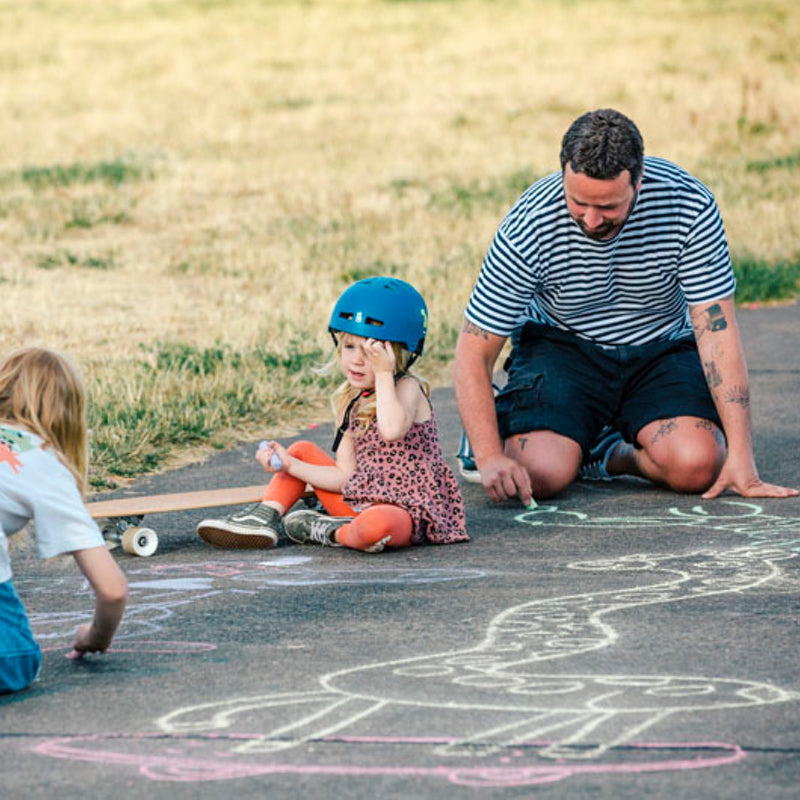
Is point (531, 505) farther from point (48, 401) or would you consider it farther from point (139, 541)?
point (48, 401)

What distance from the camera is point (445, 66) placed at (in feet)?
95.9

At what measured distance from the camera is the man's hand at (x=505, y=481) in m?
5.68

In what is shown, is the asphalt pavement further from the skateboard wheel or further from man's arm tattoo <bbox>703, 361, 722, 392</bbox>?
man's arm tattoo <bbox>703, 361, 722, 392</bbox>

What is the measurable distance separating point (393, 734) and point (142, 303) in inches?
332

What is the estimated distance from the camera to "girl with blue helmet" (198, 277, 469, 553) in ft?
16.8

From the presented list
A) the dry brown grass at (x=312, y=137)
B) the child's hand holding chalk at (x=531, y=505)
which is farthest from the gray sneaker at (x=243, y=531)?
the dry brown grass at (x=312, y=137)

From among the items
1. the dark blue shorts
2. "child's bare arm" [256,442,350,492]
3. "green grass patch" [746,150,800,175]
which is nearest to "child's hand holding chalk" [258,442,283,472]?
"child's bare arm" [256,442,350,492]

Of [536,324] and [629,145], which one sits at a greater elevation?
[629,145]

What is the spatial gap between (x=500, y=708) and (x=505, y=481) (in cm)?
220

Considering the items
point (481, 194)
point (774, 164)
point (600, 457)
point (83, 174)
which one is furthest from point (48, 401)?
point (774, 164)

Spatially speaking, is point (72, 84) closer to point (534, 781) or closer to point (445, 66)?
point (445, 66)

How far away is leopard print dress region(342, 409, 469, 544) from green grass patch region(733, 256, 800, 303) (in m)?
6.24

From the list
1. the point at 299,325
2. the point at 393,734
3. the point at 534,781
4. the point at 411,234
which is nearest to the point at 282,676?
the point at 393,734

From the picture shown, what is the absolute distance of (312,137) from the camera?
22.0 m
